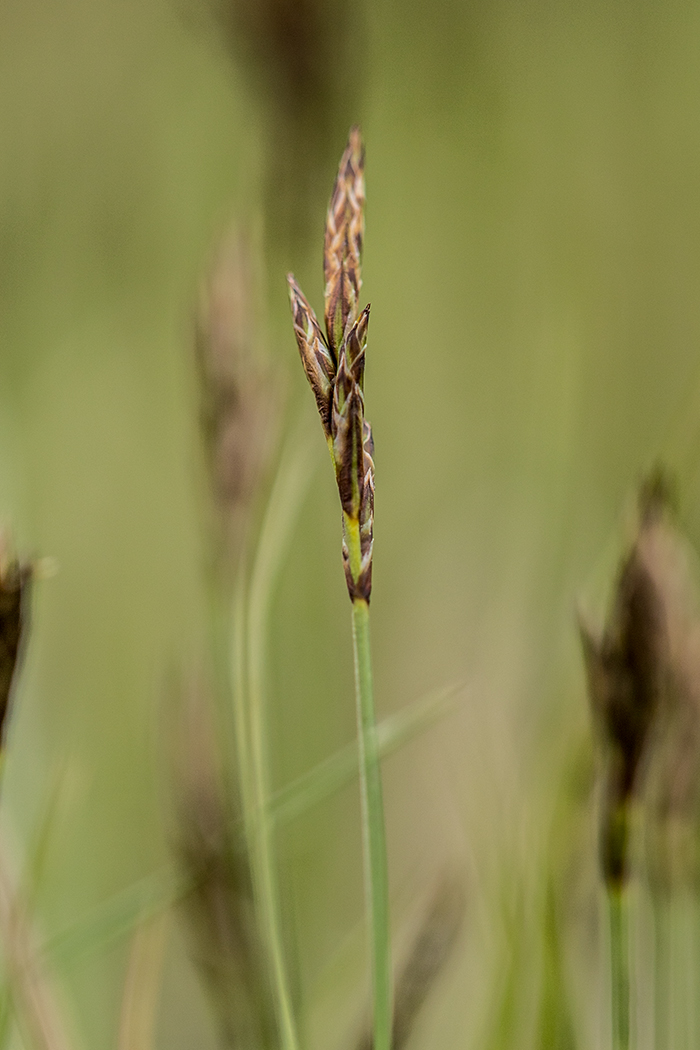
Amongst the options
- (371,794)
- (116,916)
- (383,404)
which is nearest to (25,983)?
(116,916)

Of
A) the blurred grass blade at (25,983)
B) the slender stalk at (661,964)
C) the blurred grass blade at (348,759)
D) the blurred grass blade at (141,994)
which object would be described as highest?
the blurred grass blade at (348,759)

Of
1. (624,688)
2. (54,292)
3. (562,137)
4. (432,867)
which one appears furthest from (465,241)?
(624,688)

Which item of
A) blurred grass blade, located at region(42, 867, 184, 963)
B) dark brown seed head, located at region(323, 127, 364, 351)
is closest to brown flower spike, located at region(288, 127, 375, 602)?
dark brown seed head, located at region(323, 127, 364, 351)

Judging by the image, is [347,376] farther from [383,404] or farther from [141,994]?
[383,404]

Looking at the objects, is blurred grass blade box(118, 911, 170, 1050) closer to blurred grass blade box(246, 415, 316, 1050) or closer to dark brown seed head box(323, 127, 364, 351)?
blurred grass blade box(246, 415, 316, 1050)

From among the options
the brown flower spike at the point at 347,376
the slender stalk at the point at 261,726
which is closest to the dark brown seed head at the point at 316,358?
the brown flower spike at the point at 347,376

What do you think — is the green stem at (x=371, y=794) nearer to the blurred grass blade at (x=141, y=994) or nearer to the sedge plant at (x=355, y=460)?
the sedge plant at (x=355, y=460)
